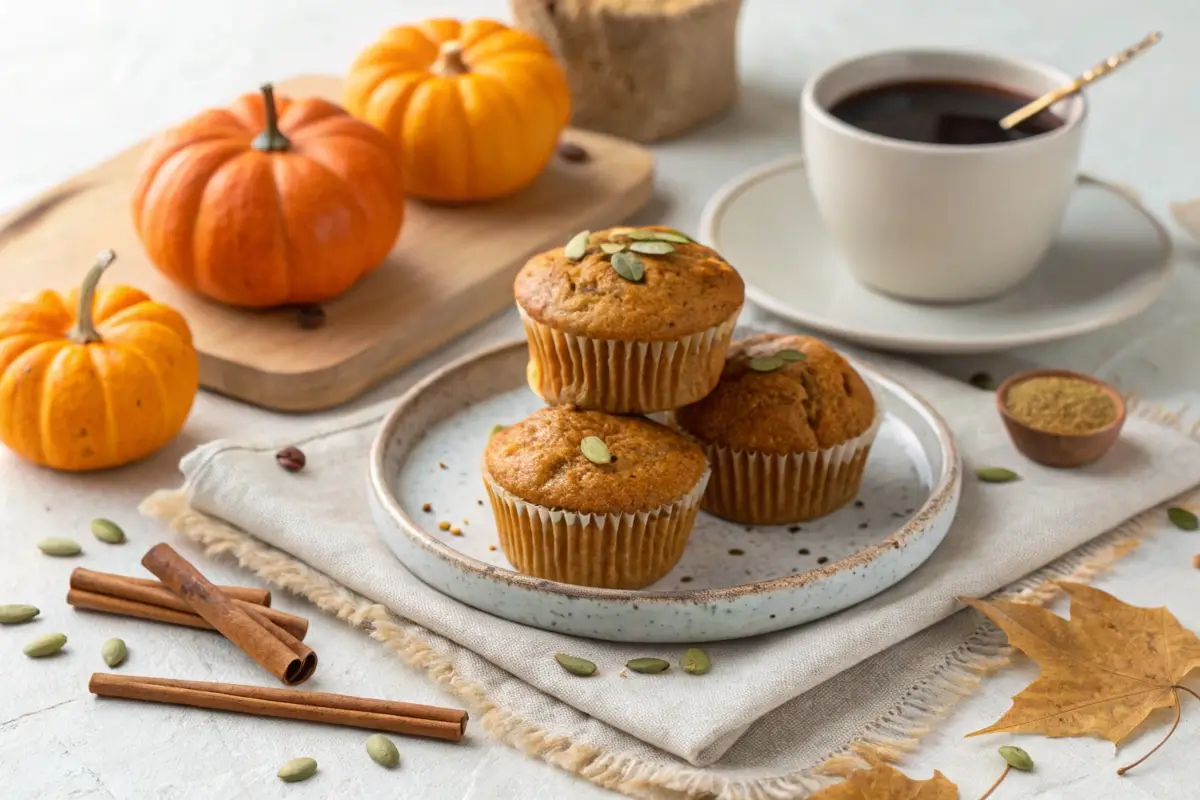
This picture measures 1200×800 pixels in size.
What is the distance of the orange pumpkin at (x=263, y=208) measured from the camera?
9.98ft

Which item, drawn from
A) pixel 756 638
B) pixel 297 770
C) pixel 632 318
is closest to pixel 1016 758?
pixel 756 638

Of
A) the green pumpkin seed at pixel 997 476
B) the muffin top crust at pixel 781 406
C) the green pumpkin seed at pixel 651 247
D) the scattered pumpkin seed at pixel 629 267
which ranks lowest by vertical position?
the green pumpkin seed at pixel 997 476

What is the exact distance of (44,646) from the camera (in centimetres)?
226

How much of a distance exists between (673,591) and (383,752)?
0.48 m

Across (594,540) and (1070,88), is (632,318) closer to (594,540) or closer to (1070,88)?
(594,540)

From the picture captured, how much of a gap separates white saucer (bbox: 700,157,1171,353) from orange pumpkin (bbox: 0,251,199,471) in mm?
1211

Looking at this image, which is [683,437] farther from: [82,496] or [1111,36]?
[1111,36]

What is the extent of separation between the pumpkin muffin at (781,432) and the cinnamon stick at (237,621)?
0.75 m

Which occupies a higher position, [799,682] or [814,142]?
[814,142]

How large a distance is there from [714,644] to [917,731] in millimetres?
328

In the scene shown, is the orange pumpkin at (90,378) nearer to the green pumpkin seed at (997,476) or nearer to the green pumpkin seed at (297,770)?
the green pumpkin seed at (297,770)

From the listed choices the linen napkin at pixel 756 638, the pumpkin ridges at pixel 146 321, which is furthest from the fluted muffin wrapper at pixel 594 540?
the pumpkin ridges at pixel 146 321

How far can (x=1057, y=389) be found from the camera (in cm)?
270

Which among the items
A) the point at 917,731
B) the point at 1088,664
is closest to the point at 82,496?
the point at 917,731
